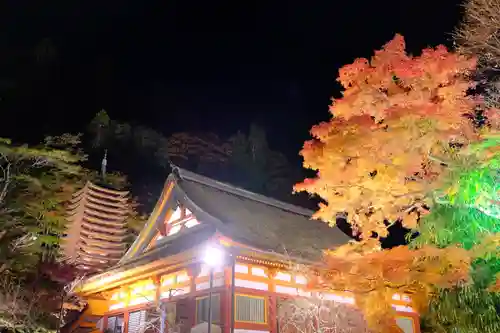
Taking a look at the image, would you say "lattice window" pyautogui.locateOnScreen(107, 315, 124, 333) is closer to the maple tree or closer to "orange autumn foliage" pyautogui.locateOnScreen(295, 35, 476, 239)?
the maple tree

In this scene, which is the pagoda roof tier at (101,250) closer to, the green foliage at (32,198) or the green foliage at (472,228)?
the green foliage at (32,198)

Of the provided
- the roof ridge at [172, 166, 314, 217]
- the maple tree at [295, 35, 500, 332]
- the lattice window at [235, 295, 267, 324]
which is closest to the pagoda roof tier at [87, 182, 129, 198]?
the roof ridge at [172, 166, 314, 217]

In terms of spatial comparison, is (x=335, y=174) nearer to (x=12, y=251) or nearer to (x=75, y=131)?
(x=12, y=251)

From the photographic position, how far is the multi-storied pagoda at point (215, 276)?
10117mm

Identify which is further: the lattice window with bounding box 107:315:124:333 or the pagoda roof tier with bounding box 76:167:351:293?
the lattice window with bounding box 107:315:124:333

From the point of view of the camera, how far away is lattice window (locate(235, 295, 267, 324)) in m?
10.2

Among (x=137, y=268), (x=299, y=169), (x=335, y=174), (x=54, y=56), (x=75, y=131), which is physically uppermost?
(x=54, y=56)

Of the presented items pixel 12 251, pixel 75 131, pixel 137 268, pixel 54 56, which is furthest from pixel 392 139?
pixel 54 56

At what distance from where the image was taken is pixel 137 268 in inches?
452

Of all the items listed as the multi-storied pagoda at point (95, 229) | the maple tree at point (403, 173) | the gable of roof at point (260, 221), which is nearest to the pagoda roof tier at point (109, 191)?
the multi-storied pagoda at point (95, 229)

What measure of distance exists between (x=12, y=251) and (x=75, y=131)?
26.0 m

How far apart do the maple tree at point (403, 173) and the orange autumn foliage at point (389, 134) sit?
2 centimetres

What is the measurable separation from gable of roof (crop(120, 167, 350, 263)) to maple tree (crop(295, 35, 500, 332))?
2182 millimetres

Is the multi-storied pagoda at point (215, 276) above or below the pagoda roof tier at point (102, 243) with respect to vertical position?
below
